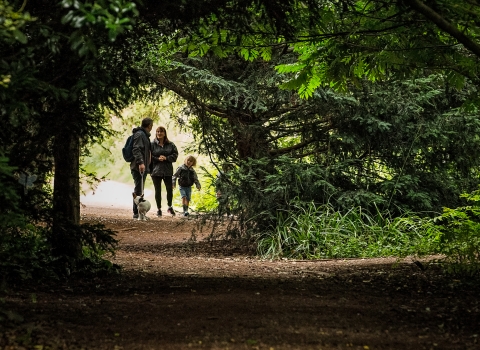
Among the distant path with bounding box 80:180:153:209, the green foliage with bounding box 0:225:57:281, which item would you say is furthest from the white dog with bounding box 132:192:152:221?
the distant path with bounding box 80:180:153:209

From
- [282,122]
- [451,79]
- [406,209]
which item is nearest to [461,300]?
[451,79]

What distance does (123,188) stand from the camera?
36562 millimetres

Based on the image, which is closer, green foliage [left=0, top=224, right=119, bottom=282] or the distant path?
green foliage [left=0, top=224, right=119, bottom=282]

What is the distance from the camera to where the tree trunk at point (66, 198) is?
6363 millimetres

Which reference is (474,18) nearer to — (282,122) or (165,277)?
(165,277)

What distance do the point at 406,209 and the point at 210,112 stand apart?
3.92 meters

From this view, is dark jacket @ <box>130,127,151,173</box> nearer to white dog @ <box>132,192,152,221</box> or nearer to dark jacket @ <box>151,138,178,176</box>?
white dog @ <box>132,192,152,221</box>

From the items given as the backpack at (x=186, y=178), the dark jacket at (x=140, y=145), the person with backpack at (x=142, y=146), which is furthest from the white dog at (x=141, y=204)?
the backpack at (x=186, y=178)

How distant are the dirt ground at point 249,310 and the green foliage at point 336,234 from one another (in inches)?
78.8

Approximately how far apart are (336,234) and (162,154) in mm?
7090

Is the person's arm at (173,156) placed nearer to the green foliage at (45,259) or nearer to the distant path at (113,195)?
the green foliage at (45,259)

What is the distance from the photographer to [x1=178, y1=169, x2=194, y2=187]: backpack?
1745 cm

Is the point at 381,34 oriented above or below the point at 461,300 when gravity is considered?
above

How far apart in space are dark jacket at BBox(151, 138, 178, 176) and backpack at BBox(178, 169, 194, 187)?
136 cm
